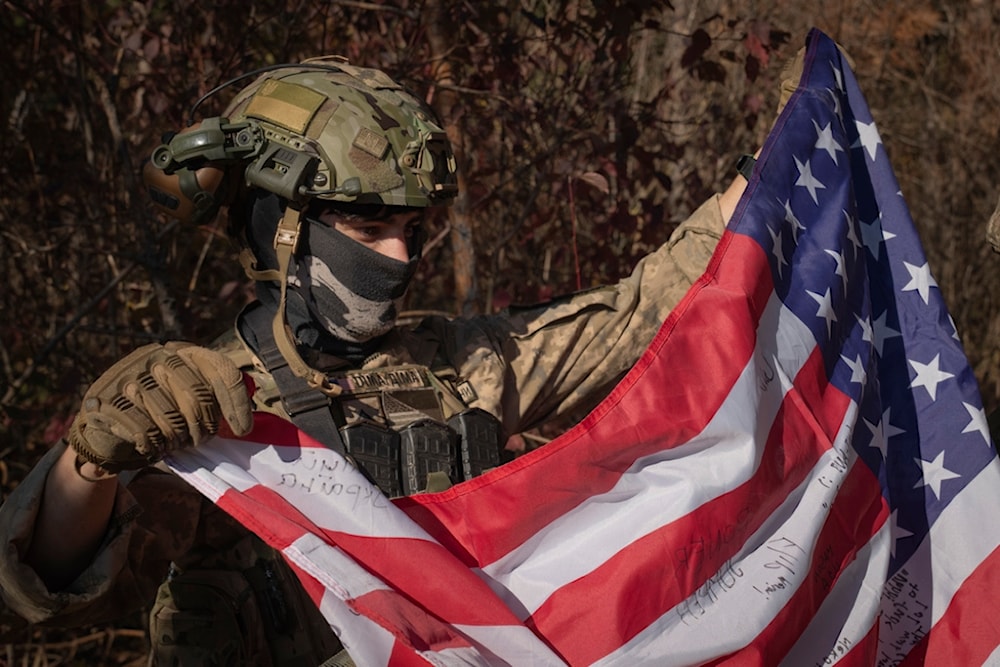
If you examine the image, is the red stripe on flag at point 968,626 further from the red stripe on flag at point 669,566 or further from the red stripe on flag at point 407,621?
the red stripe on flag at point 407,621

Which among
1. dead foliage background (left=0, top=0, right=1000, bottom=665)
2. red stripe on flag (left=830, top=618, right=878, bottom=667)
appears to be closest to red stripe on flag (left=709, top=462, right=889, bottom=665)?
red stripe on flag (left=830, top=618, right=878, bottom=667)

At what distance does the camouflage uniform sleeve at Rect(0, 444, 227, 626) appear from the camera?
231cm

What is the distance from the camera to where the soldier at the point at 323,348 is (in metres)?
2.74

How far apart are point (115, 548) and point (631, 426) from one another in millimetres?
1170

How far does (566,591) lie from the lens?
2.54 metres

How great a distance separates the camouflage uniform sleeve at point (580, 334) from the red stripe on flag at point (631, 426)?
0.69ft

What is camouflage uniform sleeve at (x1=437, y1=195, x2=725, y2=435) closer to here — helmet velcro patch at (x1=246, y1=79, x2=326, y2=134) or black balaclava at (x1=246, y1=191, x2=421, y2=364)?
black balaclava at (x1=246, y1=191, x2=421, y2=364)

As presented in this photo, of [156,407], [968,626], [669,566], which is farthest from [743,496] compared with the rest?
[156,407]

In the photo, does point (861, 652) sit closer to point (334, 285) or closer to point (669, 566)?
point (669, 566)

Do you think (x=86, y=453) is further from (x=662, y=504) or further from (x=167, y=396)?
(x=662, y=504)

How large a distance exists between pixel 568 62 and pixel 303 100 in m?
2.39

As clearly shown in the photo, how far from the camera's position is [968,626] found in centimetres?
295

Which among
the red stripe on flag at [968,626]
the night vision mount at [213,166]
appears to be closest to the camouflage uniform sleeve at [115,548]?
the night vision mount at [213,166]

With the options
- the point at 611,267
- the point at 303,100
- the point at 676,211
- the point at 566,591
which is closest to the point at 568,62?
the point at 611,267
